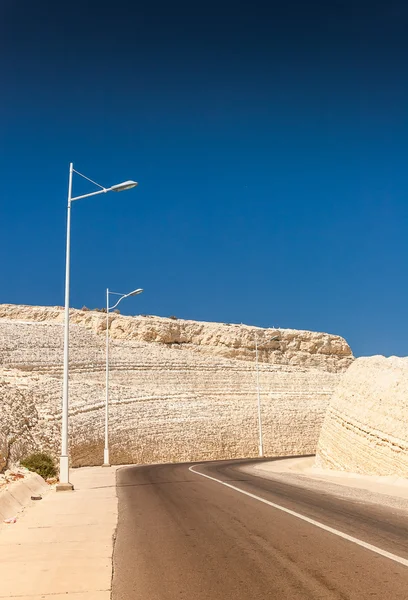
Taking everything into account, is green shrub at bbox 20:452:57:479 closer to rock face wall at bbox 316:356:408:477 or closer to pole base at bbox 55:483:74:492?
pole base at bbox 55:483:74:492

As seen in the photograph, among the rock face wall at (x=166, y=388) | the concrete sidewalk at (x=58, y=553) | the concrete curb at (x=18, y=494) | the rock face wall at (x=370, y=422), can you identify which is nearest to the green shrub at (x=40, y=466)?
the rock face wall at (x=166, y=388)

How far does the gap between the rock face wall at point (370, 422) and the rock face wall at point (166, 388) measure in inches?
591

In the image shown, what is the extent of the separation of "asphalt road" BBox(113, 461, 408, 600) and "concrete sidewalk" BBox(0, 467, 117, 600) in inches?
9.4

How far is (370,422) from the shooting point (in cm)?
2302

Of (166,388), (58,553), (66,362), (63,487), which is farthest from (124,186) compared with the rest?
(166,388)

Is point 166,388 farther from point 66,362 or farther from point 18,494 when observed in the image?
point 18,494

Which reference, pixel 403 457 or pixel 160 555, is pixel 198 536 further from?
pixel 403 457

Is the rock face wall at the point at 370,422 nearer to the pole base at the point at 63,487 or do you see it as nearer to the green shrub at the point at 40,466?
the pole base at the point at 63,487

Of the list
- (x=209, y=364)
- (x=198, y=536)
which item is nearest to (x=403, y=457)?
(x=198, y=536)

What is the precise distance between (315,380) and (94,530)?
62.1 metres

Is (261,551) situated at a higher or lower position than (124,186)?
lower

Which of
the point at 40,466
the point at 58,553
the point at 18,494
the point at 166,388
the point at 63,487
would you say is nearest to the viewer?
the point at 58,553

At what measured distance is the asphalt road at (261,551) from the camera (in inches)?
217

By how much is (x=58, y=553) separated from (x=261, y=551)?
2.56 metres
